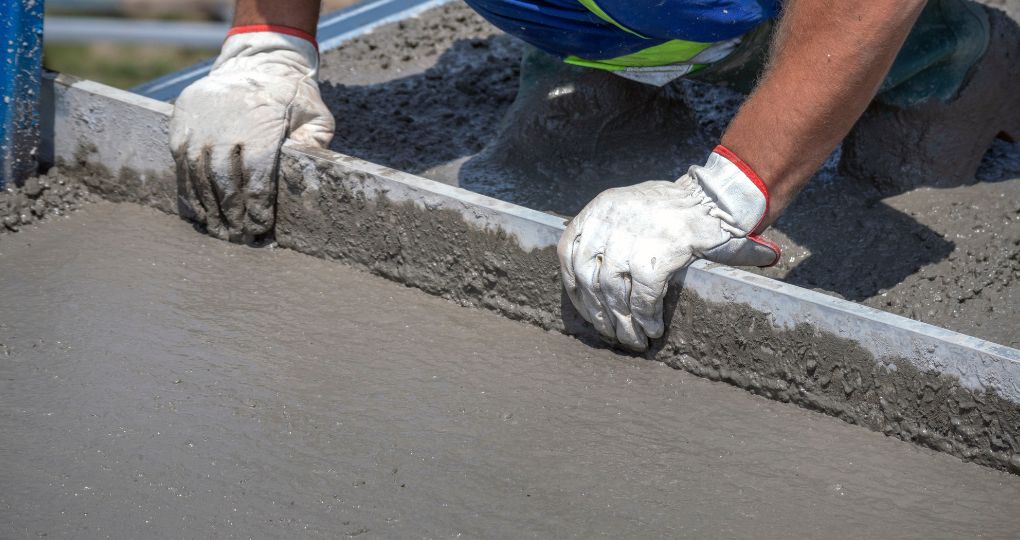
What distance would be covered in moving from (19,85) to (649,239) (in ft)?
4.80

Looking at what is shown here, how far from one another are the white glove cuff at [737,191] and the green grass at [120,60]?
453 cm

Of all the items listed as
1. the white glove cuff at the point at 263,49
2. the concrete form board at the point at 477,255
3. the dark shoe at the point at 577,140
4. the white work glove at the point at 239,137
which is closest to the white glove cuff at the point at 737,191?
the concrete form board at the point at 477,255

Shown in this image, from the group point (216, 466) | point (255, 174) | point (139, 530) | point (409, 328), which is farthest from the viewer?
point (255, 174)

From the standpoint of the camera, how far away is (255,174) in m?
2.25

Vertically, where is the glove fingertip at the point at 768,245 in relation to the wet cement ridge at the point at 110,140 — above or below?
above

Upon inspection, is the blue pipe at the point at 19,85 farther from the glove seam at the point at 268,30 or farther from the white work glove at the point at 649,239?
the white work glove at the point at 649,239

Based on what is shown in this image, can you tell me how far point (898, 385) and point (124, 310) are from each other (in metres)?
1.42

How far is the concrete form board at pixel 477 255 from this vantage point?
169 centimetres

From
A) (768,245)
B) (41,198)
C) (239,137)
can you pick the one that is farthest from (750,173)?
(41,198)

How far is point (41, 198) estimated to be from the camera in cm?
244

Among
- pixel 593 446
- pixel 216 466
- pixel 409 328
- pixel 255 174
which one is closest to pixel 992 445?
pixel 593 446

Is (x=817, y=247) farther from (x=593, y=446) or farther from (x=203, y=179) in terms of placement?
(x=203, y=179)

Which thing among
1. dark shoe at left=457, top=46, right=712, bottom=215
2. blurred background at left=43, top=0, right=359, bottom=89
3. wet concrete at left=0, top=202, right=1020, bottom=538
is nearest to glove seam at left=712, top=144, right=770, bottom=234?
wet concrete at left=0, top=202, right=1020, bottom=538

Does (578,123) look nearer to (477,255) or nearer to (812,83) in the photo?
(477,255)
